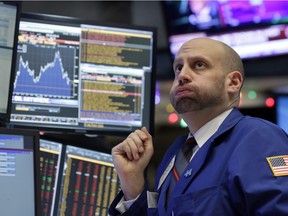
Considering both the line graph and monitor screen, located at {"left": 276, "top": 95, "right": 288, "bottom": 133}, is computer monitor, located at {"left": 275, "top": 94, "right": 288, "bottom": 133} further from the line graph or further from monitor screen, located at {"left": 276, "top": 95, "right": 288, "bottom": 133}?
the line graph

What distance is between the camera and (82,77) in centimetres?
260

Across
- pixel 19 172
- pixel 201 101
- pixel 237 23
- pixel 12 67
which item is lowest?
pixel 19 172

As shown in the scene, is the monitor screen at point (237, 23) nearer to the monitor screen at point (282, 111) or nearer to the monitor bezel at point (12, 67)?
the monitor screen at point (282, 111)

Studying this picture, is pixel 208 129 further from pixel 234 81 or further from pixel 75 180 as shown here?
pixel 75 180

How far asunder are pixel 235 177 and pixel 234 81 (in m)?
0.56

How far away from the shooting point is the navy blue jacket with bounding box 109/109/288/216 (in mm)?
1640

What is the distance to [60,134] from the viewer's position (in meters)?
2.69

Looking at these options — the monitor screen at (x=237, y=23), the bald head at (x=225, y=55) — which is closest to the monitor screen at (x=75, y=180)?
the bald head at (x=225, y=55)

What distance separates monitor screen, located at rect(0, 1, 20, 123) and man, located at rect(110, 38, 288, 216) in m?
0.47

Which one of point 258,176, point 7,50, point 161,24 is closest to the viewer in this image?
point 258,176

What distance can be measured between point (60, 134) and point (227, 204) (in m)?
1.15

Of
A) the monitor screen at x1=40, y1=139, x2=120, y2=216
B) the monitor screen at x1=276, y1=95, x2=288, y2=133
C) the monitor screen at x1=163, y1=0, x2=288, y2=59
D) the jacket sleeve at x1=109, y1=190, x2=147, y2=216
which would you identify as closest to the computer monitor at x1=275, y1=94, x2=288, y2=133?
the monitor screen at x1=276, y1=95, x2=288, y2=133

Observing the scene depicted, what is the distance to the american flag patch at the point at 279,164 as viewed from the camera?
1678 mm

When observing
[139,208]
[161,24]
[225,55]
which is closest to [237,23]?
[161,24]
